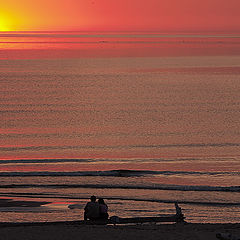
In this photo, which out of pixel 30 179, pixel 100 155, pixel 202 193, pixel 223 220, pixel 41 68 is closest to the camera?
pixel 223 220

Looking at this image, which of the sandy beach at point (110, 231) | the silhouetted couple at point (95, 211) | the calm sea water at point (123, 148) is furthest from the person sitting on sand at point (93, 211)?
the calm sea water at point (123, 148)

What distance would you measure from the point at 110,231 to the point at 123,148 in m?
25.3

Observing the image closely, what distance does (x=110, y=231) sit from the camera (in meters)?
22.4

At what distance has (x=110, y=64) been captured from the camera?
155 meters

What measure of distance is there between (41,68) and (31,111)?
71.7m

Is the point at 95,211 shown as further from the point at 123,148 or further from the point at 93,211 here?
the point at 123,148

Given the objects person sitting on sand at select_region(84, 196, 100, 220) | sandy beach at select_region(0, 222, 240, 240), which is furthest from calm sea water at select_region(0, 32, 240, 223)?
sandy beach at select_region(0, 222, 240, 240)

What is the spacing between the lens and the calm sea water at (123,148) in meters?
32.0

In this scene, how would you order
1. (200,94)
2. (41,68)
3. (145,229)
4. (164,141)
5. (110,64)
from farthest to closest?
(110,64)
(41,68)
(200,94)
(164,141)
(145,229)

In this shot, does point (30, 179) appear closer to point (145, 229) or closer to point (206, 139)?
point (145, 229)

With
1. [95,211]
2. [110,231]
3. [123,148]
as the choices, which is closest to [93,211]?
[95,211]

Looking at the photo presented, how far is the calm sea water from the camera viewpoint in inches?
1259

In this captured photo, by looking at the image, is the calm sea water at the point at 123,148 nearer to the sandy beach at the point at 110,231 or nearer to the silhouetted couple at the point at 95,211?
the silhouetted couple at the point at 95,211

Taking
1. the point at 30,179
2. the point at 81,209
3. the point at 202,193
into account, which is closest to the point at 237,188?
the point at 202,193
